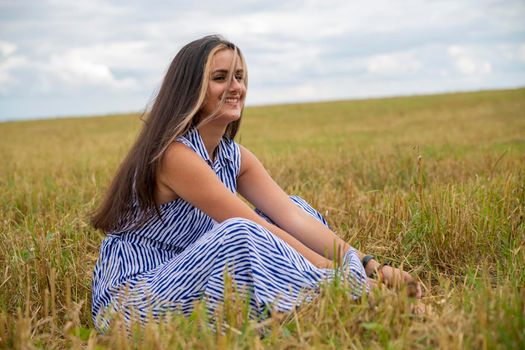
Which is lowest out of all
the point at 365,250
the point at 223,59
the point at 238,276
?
the point at 365,250

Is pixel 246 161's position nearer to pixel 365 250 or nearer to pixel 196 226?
pixel 196 226

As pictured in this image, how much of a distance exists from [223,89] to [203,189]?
0.52 m

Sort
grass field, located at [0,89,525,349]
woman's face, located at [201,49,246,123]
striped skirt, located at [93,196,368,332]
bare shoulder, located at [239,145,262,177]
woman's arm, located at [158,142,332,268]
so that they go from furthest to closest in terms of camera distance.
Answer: bare shoulder, located at [239,145,262,177], woman's face, located at [201,49,246,123], woman's arm, located at [158,142,332,268], striped skirt, located at [93,196,368,332], grass field, located at [0,89,525,349]

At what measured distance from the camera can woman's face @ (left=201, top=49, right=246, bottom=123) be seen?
3033 millimetres

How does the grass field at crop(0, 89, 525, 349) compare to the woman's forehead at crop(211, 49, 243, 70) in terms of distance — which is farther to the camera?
the woman's forehead at crop(211, 49, 243, 70)

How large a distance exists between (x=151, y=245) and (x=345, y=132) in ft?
50.2

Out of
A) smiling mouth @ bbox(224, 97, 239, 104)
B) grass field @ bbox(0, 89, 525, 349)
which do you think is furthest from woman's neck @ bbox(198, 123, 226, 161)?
grass field @ bbox(0, 89, 525, 349)

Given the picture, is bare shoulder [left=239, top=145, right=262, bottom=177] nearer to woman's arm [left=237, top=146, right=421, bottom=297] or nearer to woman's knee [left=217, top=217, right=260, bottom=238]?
woman's arm [left=237, top=146, right=421, bottom=297]

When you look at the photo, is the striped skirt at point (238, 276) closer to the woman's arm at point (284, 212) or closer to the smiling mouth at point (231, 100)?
the woman's arm at point (284, 212)

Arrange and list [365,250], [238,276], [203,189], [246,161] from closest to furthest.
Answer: [238,276]
[203,189]
[246,161]
[365,250]

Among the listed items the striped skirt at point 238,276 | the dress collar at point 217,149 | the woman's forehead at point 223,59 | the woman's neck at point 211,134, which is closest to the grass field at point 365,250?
the striped skirt at point 238,276

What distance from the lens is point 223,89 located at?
9.94 ft

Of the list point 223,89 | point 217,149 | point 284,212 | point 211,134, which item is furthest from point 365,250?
point 223,89

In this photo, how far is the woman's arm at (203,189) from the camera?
2879mm
